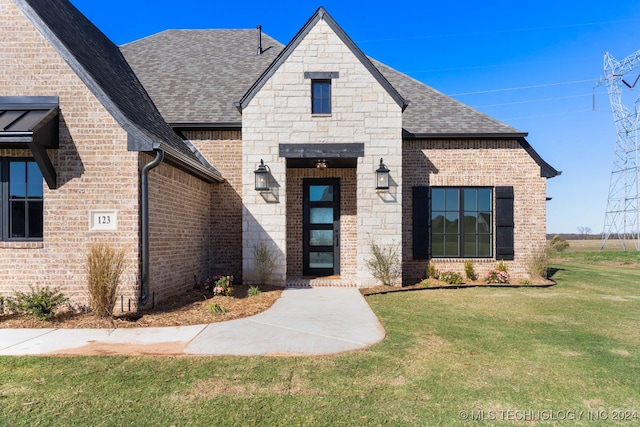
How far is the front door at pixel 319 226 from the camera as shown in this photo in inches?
440

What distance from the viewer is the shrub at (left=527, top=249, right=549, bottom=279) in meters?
11.0

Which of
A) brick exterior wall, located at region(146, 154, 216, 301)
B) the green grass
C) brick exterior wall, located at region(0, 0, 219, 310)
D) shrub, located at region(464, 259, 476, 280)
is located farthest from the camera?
shrub, located at region(464, 259, 476, 280)

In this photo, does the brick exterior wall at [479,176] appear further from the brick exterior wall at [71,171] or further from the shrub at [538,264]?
the brick exterior wall at [71,171]

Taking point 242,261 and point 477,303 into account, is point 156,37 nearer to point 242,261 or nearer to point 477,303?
point 242,261

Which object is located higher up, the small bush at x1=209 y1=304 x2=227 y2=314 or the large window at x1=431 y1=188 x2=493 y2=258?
the large window at x1=431 y1=188 x2=493 y2=258

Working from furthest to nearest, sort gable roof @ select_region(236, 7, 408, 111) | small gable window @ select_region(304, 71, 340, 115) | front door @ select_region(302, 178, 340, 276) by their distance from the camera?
front door @ select_region(302, 178, 340, 276)
small gable window @ select_region(304, 71, 340, 115)
gable roof @ select_region(236, 7, 408, 111)

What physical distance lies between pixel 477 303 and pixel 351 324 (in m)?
3.52

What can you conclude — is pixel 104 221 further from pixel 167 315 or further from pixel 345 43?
pixel 345 43

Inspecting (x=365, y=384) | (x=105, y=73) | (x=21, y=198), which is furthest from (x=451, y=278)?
(x=21, y=198)

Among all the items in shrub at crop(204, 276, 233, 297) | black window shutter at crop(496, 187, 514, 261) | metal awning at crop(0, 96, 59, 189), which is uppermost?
metal awning at crop(0, 96, 59, 189)

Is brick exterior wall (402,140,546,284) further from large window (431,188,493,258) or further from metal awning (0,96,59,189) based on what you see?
metal awning (0,96,59,189)

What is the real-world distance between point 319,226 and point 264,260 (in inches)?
88.6

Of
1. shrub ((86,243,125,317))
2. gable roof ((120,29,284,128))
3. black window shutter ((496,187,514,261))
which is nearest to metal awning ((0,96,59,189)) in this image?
shrub ((86,243,125,317))

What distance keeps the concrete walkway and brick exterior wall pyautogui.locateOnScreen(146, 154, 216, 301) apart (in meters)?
1.80
